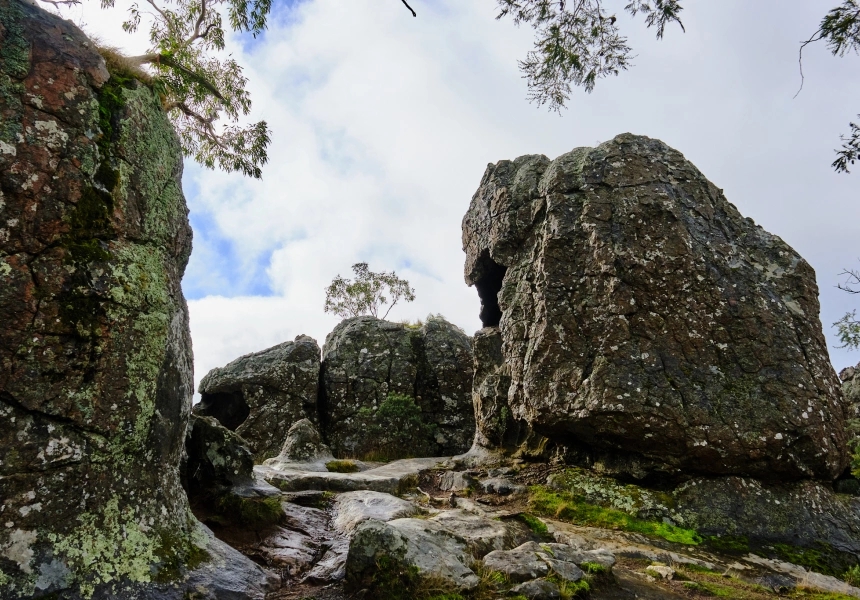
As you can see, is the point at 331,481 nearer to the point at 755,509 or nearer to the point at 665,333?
the point at 665,333

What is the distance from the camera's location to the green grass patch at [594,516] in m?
9.38

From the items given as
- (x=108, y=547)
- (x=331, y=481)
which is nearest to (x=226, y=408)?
(x=331, y=481)

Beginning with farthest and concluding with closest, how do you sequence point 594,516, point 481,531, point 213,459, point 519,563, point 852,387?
point 852,387 → point 594,516 → point 213,459 → point 481,531 → point 519,563

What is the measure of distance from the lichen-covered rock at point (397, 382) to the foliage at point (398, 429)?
0.14ft

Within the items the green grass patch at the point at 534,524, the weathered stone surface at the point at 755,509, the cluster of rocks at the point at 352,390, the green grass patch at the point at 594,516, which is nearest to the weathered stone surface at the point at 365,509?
the green grass patch at the point at 534,524

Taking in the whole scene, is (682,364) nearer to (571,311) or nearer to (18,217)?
(571,311)

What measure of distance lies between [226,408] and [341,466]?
10465 mm

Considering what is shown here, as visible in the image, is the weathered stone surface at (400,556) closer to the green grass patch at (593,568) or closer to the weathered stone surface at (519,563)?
the weathered stone surface at (519,563)

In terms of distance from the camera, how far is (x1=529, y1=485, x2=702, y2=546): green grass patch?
9.38m

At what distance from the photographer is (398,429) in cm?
2081

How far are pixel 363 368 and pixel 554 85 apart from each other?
1518cm

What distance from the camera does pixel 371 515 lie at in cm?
836

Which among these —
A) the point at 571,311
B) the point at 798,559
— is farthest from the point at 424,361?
the point at 798,559

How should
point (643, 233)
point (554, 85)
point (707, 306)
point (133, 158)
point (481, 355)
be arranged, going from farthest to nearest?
point (481, 355) → point (643, 233) → point (707, 306) → point (554, 85) → point (133, 158)
